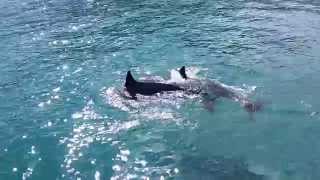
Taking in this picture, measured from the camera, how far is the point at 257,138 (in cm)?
1825

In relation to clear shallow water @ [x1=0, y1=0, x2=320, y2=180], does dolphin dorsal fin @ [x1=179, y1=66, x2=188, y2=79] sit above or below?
above

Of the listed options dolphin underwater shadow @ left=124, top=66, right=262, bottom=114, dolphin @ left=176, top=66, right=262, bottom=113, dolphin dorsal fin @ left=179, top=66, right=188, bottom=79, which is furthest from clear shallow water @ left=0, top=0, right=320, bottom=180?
dolphin dorsal fin @ left=179, top=66, right=188, bottom=79

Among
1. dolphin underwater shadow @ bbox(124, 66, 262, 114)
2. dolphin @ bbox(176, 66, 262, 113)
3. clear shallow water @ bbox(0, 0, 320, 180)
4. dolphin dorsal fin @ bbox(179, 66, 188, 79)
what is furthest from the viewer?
dolphin dorsal fin @ bbox(179, 66, 188, 79)

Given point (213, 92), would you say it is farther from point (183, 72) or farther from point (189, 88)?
point (183, 72)

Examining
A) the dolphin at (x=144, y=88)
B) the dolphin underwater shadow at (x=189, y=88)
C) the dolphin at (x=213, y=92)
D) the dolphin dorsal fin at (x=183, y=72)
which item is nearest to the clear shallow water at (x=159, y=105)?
the dolphin at (x=213, y=92)

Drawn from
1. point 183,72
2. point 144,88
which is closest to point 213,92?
point 183,72

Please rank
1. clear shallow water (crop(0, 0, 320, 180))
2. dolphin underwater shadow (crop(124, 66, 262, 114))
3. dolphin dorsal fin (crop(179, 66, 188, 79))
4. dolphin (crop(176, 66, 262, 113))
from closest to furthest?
clear shallow water (crop(0, 0, 320, 180)) → dolphin (crop(176, 66, 262, 113)) → dolphin underwater shadow (crop(124, 66, 262, 114)) → dolphin dorsal fin (crop(179, 66, 188, 79))

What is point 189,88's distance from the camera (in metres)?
21.5

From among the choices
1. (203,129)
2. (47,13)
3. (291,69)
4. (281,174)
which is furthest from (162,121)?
(47,13)

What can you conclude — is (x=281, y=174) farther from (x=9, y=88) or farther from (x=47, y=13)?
(x=47, y=13)

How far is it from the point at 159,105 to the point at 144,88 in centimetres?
136

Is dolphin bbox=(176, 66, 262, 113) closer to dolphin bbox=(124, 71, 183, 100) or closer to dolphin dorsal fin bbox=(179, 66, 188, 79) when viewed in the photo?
dolphin dorsal fin bbox=(179, 66, 188, 79)

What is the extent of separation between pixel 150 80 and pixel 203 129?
16.0 feet

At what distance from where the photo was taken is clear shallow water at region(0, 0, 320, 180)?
1683cm
